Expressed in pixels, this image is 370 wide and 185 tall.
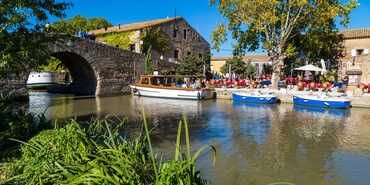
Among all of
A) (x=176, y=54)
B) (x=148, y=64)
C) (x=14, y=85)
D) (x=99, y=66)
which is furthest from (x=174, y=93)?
(x=176, y=54)

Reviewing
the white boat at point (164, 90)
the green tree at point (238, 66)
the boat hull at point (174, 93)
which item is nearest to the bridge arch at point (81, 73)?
the white boat at point (164, 90)

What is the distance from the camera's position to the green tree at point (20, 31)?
4.68m

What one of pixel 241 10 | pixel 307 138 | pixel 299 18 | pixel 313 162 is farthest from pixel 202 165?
pixel 299 18

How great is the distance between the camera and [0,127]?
4562mm

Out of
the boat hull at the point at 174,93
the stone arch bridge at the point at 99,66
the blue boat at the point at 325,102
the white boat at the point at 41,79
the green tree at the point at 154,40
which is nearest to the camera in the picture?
the blue boat at the point at 325,102

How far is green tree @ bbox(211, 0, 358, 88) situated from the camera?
53.0 feet

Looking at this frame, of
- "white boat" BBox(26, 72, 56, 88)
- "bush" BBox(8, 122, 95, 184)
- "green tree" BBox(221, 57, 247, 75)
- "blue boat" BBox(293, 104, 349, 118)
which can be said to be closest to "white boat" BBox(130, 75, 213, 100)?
"blue boat" BBox(293, 104, 349, 118)

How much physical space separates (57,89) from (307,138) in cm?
2323

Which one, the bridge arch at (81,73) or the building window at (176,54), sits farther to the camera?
the building window at (176,54)

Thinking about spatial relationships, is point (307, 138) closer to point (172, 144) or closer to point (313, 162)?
point (313, 162)

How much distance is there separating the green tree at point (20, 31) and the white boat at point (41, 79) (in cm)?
2089

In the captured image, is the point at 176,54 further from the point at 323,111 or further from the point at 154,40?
the point at 323,111

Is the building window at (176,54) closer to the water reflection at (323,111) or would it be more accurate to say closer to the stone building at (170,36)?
the stone building at (170,36)

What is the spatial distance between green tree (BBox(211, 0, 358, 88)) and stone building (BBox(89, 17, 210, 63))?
8544 mm
